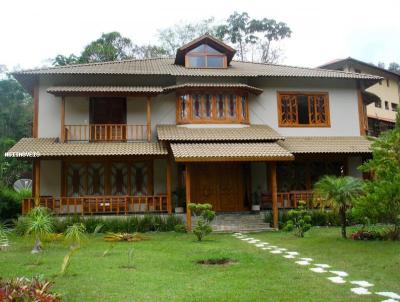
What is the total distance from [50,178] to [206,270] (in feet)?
35.9

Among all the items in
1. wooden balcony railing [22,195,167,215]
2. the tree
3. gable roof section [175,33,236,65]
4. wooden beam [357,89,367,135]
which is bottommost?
wooden balcony railing [22,195,167,215]

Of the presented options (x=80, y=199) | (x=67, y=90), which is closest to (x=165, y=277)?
(x=80, y=199)

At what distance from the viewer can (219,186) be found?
1825cm

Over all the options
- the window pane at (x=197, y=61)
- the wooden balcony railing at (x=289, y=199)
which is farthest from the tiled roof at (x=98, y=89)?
the wooden balcony railing at (x=289, y=199)

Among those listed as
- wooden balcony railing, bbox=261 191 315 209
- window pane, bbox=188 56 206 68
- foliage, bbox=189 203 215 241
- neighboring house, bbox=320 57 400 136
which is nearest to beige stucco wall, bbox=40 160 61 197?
foliage, bbox=189 203 215 241

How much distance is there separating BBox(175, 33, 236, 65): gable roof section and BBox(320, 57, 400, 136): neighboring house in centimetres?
1783

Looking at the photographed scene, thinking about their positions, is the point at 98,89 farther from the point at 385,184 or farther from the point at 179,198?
the point at 385,184

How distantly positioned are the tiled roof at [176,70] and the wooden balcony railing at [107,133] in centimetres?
218

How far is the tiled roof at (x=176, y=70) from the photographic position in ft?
57.6

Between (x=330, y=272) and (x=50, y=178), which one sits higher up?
(x=50, y=178)

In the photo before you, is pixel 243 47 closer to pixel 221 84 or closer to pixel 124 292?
pixel 221 84

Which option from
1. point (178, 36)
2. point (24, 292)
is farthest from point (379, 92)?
point (24, 292)

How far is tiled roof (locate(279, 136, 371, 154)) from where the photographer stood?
17.2 metres

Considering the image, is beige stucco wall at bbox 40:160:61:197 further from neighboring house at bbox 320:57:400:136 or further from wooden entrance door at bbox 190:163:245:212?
neighboring house at bbox 320:57:400:136
